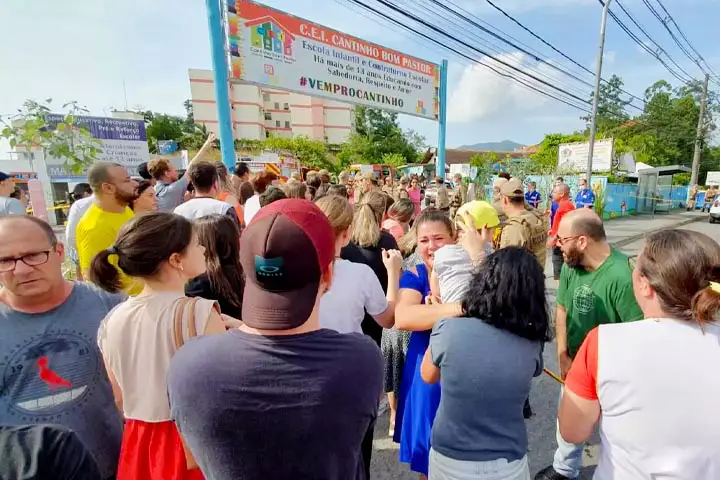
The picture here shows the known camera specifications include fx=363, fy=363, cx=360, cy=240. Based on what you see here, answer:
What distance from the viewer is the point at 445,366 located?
1434mm

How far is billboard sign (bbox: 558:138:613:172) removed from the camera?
62.8ft

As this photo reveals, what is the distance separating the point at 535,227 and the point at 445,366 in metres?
2.58

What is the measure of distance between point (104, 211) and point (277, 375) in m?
2.71

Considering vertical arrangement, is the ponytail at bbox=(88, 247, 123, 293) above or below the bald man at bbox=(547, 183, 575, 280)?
above

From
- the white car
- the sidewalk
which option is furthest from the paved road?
the white car

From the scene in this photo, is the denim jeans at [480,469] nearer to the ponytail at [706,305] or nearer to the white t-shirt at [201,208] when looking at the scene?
the ponytail at [706,305]

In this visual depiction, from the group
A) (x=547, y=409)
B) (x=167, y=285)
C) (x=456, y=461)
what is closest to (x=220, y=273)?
(x=167, y=285)

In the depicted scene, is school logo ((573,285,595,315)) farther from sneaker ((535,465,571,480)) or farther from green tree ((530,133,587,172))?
green tree ((530,133,587,172))

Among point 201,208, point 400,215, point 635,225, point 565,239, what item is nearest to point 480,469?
point 565,239

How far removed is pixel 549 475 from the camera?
7.57 feet

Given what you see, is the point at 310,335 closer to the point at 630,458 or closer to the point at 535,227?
the point at 630,458

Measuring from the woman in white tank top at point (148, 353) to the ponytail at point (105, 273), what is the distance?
143 millimetres

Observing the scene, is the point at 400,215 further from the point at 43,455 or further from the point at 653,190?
the point at 653,190

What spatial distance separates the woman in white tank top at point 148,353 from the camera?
4.25 ft
